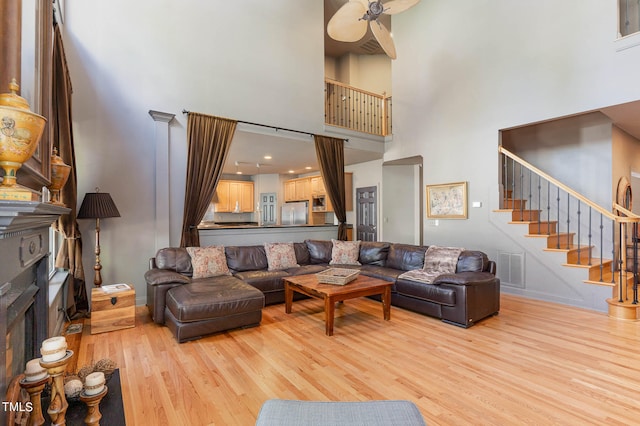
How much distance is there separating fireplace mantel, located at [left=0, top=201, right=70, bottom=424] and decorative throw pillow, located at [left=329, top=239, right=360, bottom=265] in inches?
153

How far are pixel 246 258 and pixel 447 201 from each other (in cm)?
386

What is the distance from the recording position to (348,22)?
413 cm

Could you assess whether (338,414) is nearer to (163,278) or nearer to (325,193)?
(163,278)

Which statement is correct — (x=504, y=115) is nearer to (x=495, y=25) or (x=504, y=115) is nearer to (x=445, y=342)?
(x=495, y=25)

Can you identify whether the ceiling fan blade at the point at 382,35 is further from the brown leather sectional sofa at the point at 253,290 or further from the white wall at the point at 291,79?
the brown leather sectional sofa at the point at 253,290

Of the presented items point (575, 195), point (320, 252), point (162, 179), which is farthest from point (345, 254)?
point (575, 195)

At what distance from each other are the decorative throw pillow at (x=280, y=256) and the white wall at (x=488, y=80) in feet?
9.73

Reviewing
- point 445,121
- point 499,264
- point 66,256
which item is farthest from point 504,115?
point 66,256

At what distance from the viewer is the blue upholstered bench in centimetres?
122

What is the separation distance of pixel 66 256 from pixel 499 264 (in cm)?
618

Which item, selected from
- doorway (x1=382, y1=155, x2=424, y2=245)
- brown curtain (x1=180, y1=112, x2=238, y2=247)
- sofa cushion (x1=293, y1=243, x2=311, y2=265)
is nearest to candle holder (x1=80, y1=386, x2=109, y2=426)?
brown curtain (x1=180, y1=112, x2=238, y2=247)

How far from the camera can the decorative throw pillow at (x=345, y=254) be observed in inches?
210

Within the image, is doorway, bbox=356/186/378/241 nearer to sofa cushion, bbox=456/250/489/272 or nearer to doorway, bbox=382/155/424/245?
→ doorway, bbox=382/155/424/245

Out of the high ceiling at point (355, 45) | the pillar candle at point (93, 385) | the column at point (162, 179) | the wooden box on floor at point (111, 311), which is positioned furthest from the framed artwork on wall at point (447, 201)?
the pillar candle at point (93, 385)
